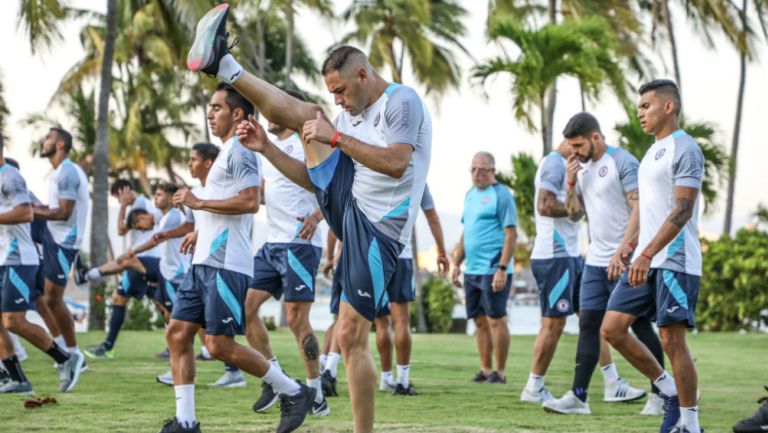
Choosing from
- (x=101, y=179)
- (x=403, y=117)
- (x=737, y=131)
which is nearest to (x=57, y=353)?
(x=403, y=117)

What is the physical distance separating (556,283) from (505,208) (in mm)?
1655

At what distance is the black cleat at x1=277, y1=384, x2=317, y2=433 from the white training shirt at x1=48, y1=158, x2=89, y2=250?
5362 millimetres

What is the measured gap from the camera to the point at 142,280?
14305 millimetres

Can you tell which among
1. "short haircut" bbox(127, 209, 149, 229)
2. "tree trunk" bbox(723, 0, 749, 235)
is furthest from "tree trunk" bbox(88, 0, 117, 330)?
"tree trunk" bbox(723, 0, 749, 235)

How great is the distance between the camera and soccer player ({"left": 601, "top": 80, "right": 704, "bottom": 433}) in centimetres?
702

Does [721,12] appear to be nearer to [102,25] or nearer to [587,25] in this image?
[587,25]

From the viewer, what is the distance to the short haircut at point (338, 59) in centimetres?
585

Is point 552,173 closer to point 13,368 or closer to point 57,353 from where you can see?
point 57,353

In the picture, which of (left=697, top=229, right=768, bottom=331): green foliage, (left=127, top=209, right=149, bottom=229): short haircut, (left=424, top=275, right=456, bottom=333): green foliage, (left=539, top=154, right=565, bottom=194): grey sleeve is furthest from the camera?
(left=424, top=275, right=456, bottom=333): green foliage

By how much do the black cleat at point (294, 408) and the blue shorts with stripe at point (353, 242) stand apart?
1312 mm

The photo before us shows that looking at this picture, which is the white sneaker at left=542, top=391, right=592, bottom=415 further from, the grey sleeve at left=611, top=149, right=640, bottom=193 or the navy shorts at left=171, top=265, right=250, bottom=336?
the navy shorts at left=171, top=265, right=250, bottom=336

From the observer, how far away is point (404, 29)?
3938cm

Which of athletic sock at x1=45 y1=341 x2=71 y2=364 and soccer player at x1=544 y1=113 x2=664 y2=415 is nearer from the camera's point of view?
soccer player at x1=544 y1=113 x2=664 y2=415

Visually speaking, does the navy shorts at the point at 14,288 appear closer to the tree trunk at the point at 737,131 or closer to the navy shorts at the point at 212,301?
the navy shorts at the point at 212,301
